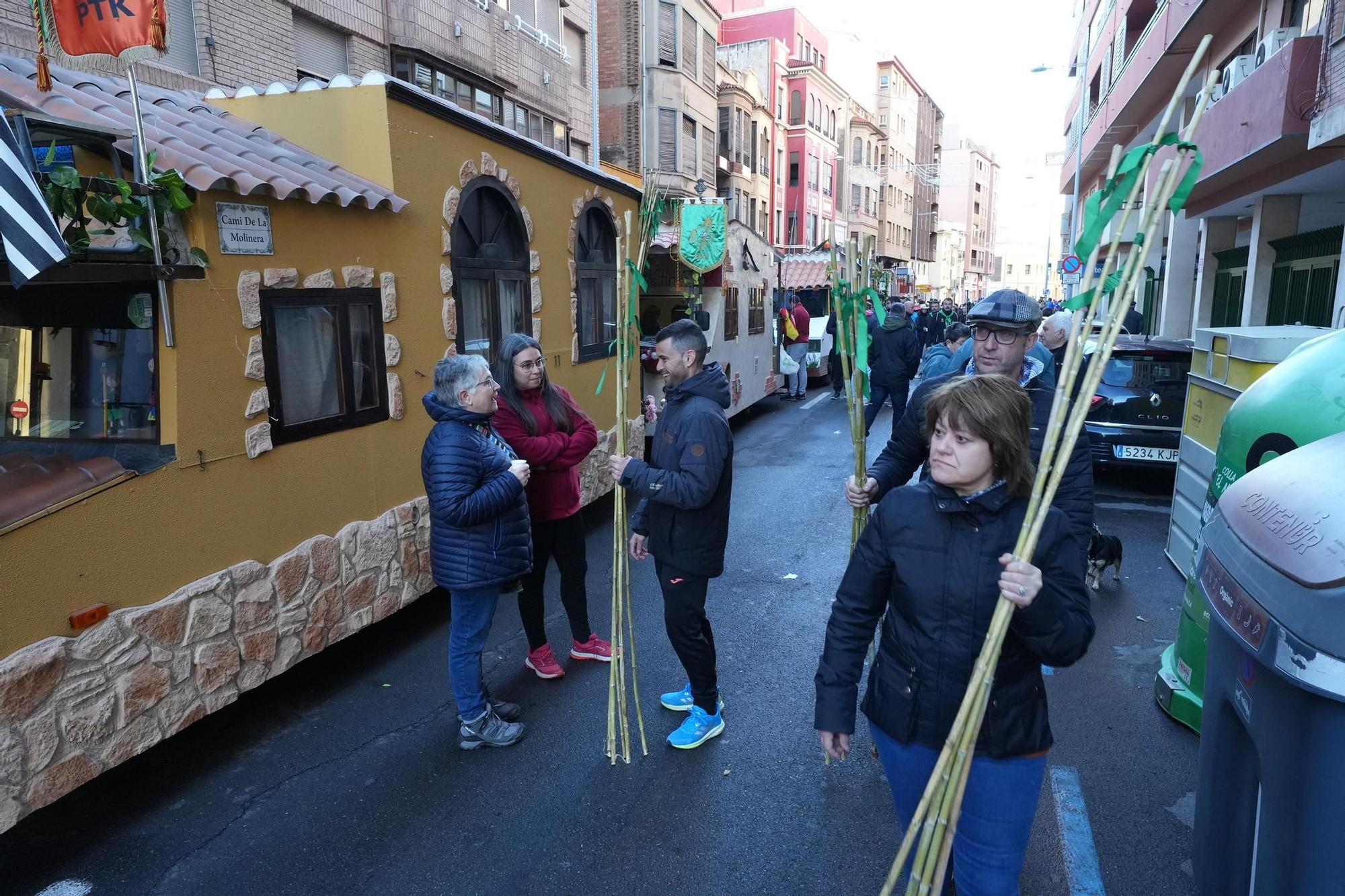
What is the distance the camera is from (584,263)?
25.8ft

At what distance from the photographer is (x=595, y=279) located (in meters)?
8.17

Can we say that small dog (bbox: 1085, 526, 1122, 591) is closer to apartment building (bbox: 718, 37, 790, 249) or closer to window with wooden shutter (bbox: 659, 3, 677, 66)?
window with wooden shutter (bbox: 659, 3, 677, 66)

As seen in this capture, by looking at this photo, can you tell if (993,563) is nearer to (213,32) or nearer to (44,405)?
(44,405)

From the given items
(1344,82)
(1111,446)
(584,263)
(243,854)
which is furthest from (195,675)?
(1344,82)

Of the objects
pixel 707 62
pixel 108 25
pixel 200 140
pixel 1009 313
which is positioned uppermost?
pixel 707 62

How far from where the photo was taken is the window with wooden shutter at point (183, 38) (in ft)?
31.7

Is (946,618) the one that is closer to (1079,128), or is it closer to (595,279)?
(595,279)

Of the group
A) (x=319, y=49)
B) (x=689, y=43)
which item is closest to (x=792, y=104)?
(x=689, y=43)

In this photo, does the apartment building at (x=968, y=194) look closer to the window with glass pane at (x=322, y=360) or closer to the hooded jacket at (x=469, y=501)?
the window with glass pane at (x=322, y=360)

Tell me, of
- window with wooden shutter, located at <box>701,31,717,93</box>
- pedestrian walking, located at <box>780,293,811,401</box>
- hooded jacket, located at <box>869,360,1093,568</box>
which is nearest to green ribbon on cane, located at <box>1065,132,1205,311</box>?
hooded jacket, located at <box>869,360,1093,568</box>

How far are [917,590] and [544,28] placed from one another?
19.5 m

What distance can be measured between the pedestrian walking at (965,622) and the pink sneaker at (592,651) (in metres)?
2.65

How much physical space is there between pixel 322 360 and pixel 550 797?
Result: 2627mm

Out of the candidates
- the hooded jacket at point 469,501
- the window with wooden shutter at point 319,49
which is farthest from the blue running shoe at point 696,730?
the window with wooden shutter at point 319,49
